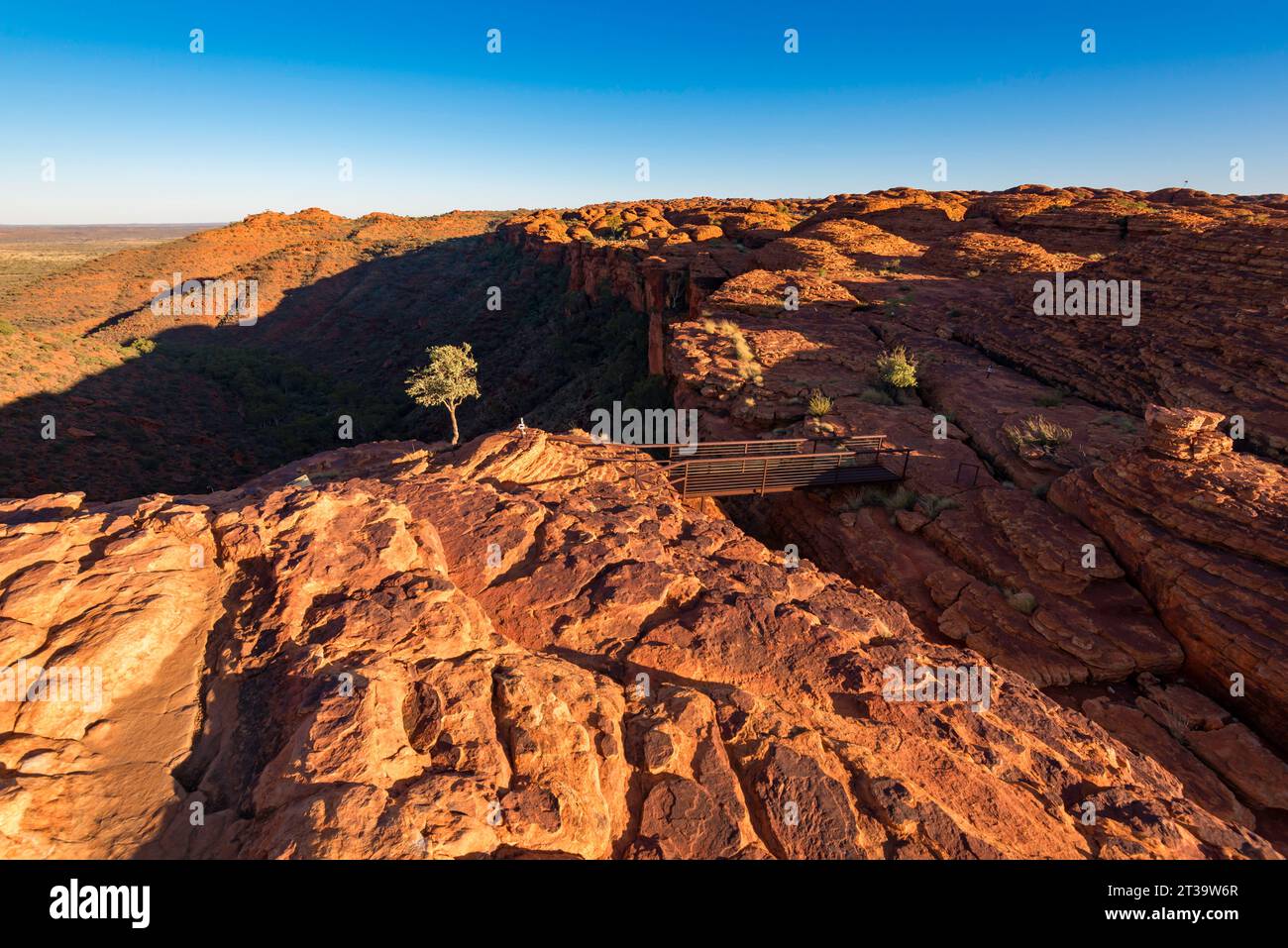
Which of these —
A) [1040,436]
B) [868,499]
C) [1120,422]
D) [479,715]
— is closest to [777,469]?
[868,499]

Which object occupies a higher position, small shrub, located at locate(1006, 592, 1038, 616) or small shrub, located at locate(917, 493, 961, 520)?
small shrub, located at locate(917, 493, 961, 520)

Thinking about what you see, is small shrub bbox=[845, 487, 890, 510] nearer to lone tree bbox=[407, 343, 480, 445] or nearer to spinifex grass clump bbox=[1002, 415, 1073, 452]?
spinifex grass clump bbox=[1002, 415, 1073, 452]

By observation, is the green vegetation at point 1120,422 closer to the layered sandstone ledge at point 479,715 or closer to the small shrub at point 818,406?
the small shrub at point 818,406

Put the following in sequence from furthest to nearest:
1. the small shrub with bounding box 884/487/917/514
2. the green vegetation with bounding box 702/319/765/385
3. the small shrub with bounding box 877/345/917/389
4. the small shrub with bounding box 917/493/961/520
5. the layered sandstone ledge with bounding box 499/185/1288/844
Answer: the green vegetation with bounding box 702/319/765/385
the small shrub with bounding box 877/345/917/389
the small shrub with bounding box 884/487/917/514
the small shrub with bounding box 917/493/961/520
the layered sandstone ledge with bounding box 499/185/1288/844

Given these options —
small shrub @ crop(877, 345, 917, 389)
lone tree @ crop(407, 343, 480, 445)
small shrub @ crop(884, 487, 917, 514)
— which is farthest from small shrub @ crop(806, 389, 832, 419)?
lone tree @ crop(407, 343, 480, 445)

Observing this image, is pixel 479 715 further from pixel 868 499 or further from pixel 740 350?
pixel 740 350
